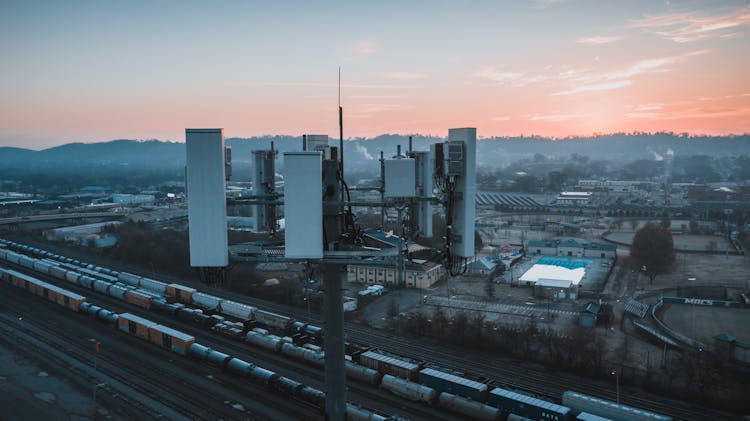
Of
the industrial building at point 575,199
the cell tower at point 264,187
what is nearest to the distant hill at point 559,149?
the industrial building at point 575,199

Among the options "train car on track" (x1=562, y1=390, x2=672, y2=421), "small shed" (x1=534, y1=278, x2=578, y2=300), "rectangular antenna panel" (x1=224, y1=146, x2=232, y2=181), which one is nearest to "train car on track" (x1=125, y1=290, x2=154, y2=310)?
"train car on track" (x1=562, y1=390, x2=672, y2=421)

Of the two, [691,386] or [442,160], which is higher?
[442,160]

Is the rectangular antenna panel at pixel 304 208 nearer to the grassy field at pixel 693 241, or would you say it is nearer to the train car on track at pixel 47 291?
the train car on track at pixel 47 291

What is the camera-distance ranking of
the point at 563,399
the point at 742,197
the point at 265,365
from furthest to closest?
the point at 742,197 → the point at 265,365 → the point at 563,399

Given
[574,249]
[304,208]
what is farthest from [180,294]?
[574,249]

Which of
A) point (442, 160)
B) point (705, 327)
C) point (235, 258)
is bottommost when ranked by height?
point (705, 327)

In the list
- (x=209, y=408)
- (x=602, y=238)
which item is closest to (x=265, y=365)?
(x=209, y=408)

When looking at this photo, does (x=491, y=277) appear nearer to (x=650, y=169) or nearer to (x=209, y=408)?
(x=209, y=408)
